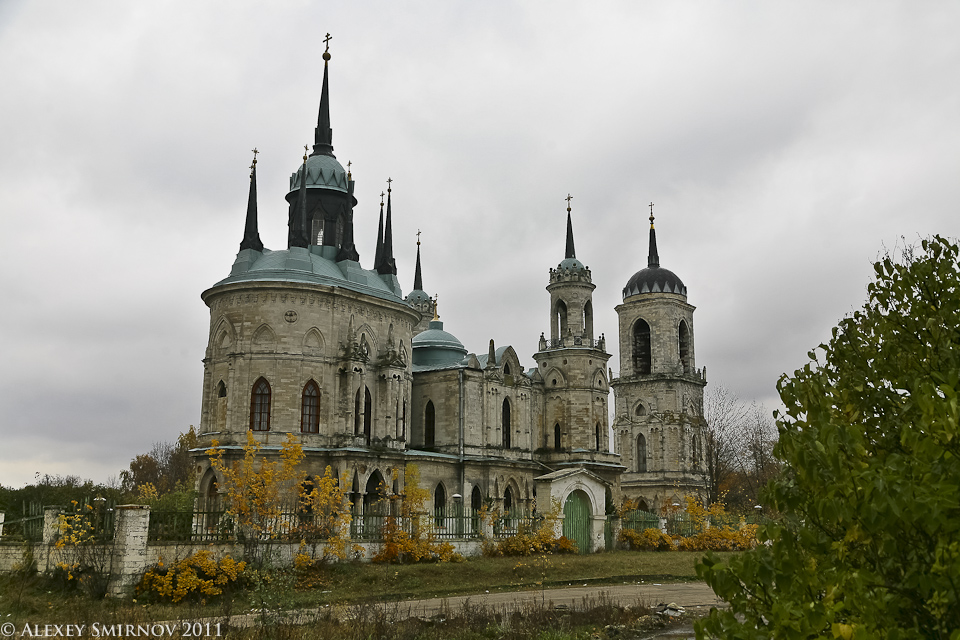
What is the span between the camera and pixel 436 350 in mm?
40438

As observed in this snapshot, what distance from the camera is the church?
1241 inches

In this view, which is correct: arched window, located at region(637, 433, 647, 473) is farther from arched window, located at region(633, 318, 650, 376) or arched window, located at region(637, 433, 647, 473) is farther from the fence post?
the fence post

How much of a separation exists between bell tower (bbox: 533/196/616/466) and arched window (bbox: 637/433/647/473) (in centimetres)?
1266

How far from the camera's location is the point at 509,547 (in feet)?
92.6

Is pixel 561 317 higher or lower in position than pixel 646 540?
higher

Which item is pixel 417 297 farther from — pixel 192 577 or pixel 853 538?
pixel 853 538

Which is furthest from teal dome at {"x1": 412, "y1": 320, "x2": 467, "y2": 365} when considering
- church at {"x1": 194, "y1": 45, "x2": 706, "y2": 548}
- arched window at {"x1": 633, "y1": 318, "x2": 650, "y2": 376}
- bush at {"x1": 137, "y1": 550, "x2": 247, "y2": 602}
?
bush at {"x1": 137, "y1": 550, "x2": 247, "y2": 602}

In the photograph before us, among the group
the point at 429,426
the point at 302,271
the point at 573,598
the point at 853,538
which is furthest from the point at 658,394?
the point at 853,538

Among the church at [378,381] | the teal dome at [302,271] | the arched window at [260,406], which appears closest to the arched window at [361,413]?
the church at [378,381]

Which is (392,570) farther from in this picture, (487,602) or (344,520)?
(487,602)

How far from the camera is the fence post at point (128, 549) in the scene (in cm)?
1795

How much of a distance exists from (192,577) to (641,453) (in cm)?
4127

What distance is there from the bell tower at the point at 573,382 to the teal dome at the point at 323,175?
13590 mm

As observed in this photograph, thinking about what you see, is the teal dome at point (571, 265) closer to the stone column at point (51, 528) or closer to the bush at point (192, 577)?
the bush at point (192, 577)
